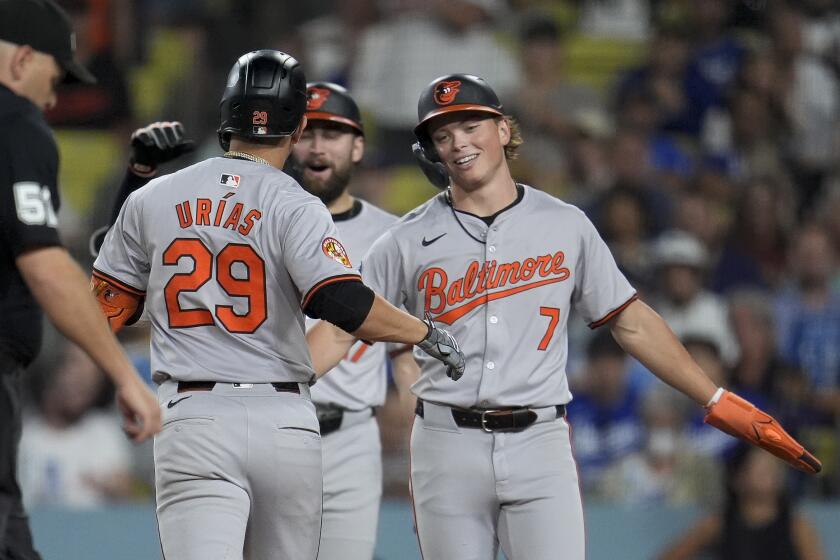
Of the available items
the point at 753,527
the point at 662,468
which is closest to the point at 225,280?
the point at 753,527

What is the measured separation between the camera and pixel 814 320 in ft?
24.7

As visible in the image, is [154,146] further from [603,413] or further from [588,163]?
[588,163]

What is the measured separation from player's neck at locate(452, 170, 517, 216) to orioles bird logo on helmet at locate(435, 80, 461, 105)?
0.28 meters

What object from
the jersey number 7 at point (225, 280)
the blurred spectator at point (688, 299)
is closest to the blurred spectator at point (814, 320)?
the blurred spectator at point (688, 299)

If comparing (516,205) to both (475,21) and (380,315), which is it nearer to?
(380,315)

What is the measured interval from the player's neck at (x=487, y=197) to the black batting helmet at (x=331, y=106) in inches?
35.2

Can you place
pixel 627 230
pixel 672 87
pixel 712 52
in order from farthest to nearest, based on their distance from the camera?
pixel 712 52
pixel 672 87
pixel 627 230

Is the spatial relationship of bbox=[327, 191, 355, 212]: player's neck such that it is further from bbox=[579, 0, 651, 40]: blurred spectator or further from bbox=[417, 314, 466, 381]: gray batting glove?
bbox=[579, 0, 651, 40]: blurred spectator

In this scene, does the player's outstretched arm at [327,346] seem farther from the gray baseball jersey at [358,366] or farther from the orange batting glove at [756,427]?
the orange batting glove at [756,427]

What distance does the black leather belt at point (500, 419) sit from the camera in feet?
12.5

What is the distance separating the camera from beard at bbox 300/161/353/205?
15.6 ft

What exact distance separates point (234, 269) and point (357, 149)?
1608mm

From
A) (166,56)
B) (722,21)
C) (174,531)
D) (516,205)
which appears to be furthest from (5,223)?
(722,21)

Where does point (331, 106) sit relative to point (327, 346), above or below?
above
